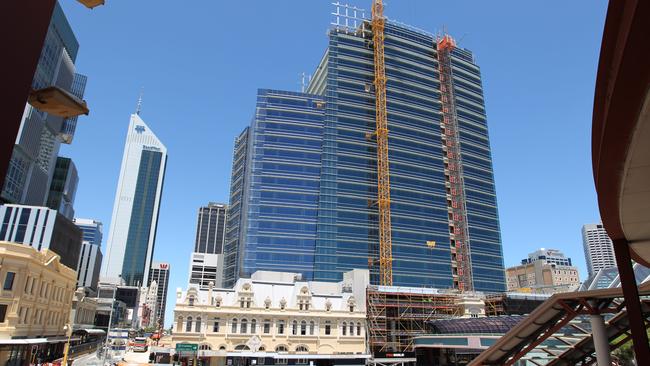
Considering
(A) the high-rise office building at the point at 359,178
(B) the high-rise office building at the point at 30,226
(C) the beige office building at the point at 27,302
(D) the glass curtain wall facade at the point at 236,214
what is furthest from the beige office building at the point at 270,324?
(B) the high-rise office building at the point at 30,226

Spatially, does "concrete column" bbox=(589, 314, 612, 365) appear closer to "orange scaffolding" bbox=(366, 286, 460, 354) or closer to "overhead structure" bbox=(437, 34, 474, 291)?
"orange scaffolding" bbox=(366, 286, 460, 354)

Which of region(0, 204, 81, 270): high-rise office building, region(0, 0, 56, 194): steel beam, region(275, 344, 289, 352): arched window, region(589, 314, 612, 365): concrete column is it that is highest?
region(0, 204, 81, 270): high-rise office building

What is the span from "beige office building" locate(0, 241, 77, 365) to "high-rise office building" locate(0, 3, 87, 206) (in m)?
58.8

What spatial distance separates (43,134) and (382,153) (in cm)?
10739

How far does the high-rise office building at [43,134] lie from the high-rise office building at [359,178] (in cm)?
5684

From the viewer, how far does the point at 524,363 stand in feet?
125

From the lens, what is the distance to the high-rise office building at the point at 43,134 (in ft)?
383

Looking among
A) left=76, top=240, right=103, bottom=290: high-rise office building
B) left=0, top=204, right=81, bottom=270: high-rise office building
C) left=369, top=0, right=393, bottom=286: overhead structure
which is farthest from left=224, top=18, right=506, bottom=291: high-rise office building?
left=76, top=240, right=103, bottom=290: high-rise office building

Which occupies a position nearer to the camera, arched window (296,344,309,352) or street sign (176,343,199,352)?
street sign (176,343,199,352)

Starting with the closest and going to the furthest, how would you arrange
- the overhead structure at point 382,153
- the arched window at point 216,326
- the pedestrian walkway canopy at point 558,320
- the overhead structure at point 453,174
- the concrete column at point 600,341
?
the pedestrian walkway canopy at point 558,320 < the concrete column at point 600,341 < the arched window at point 216,326 < the overhead structure at point 382,153 < the overhead structure at point 453,174

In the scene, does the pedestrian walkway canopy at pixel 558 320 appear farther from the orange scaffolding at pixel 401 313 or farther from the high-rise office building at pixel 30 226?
the high-rise office building at pixel 30 226

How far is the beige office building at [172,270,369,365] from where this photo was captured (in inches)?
2339

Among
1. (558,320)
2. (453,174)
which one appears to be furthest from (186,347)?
(453,174)

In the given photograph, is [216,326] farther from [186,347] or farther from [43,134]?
[43,134]
